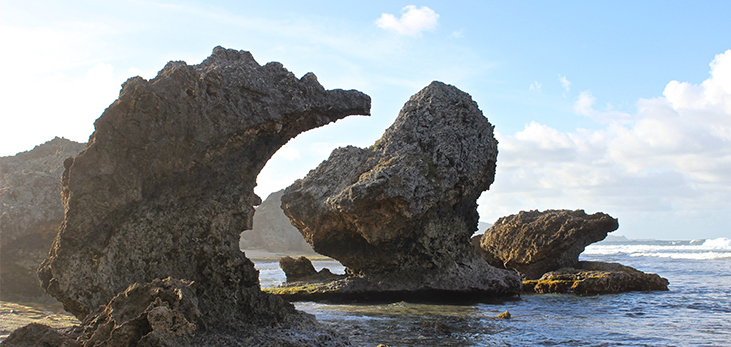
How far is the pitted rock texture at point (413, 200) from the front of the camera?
48.5ft

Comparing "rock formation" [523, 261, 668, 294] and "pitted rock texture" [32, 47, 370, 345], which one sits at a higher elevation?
"pitted rock texture" [32, 47, 370, 345]

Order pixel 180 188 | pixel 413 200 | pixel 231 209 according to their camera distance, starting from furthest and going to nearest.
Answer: pixel 413 200, pixel 231 209, pixel 180 188

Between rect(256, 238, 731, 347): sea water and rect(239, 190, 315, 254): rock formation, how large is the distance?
49.9 metres

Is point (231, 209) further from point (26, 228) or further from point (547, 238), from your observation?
point (547, 238)

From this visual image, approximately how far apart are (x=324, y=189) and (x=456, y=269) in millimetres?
4900

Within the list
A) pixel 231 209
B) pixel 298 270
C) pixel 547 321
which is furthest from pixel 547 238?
pixel 231 209

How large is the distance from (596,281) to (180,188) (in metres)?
15.6

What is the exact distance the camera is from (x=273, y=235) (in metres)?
65.8

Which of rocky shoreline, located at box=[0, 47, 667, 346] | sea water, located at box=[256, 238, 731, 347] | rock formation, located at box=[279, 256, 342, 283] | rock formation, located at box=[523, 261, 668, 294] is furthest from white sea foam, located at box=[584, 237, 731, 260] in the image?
rock formation, located at box=[279, 256, 342, 283]

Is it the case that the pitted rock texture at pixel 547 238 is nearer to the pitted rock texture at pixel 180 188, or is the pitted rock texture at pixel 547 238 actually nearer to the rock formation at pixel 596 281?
the rock formation at pixel 596 281

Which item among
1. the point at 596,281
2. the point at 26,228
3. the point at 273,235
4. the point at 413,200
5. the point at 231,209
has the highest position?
the point at 413,200

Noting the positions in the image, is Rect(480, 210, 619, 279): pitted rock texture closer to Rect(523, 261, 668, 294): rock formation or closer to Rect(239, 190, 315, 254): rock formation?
Rect(523, 261, 668, 294): rock formation

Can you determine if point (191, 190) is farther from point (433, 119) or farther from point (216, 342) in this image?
point (433, 119)

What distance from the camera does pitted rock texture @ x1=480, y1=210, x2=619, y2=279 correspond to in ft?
68.2
